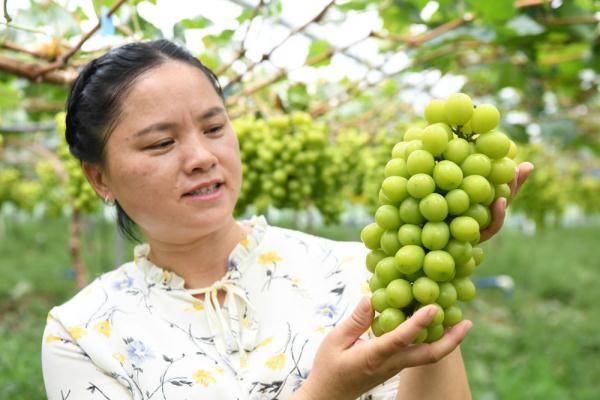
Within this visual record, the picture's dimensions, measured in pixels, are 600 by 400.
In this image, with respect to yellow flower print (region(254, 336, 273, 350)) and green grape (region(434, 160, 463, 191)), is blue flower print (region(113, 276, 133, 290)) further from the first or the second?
green grape (region(434, 160, 463, 191))

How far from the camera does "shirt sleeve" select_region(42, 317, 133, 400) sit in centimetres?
115

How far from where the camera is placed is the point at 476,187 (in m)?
0.84

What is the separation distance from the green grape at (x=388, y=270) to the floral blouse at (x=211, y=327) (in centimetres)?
35

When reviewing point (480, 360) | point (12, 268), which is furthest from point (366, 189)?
point (12, 268)

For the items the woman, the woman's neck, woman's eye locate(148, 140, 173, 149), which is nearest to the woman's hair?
the woman

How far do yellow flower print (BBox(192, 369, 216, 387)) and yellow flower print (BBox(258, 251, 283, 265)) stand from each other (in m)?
0.28

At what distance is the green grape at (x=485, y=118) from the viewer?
873 millimetres

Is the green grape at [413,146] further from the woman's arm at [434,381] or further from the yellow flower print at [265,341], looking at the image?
the yellow flower print at [265,341]

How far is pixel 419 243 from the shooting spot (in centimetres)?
86

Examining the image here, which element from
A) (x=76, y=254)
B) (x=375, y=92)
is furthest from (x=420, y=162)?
(x=375, y=92)

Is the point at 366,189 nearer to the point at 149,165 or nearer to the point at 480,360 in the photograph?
the point at 149,165

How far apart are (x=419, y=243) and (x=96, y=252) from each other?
7.86 metres

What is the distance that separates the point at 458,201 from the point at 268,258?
604 millimetres

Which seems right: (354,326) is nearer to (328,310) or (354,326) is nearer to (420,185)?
(420,185)
